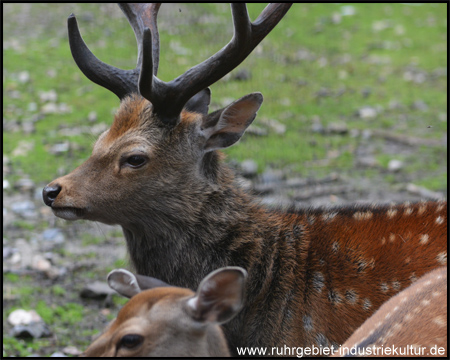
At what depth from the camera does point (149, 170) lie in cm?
429

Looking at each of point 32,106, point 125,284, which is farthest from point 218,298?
point 32,106

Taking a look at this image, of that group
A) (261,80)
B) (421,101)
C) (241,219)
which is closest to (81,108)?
(261,80)

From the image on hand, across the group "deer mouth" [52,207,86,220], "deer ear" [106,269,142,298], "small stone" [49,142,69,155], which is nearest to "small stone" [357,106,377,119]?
"small stone" [49,142,69,155]

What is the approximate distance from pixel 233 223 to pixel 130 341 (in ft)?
5.31

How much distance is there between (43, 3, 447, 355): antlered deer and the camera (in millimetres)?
A: 4059

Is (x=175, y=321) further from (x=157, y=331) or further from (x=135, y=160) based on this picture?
(x=135, y=160)

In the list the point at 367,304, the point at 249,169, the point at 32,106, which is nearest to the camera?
the point at 367,304

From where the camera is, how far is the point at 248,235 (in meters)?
4.34

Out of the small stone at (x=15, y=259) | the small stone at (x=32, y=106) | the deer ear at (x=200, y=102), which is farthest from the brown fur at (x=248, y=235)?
the small stone at (x=32, y=106)

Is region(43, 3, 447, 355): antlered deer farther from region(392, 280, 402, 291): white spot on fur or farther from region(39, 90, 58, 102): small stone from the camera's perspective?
region(39, 90, 58, 102): small stone

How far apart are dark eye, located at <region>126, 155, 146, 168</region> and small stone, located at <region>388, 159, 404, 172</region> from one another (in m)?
4.35

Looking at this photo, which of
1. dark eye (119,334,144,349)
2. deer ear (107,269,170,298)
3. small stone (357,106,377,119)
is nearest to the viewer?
dark eye (119,334,144,349)

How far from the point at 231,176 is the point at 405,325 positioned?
1.79 m

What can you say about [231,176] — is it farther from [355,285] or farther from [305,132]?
[305,132]
